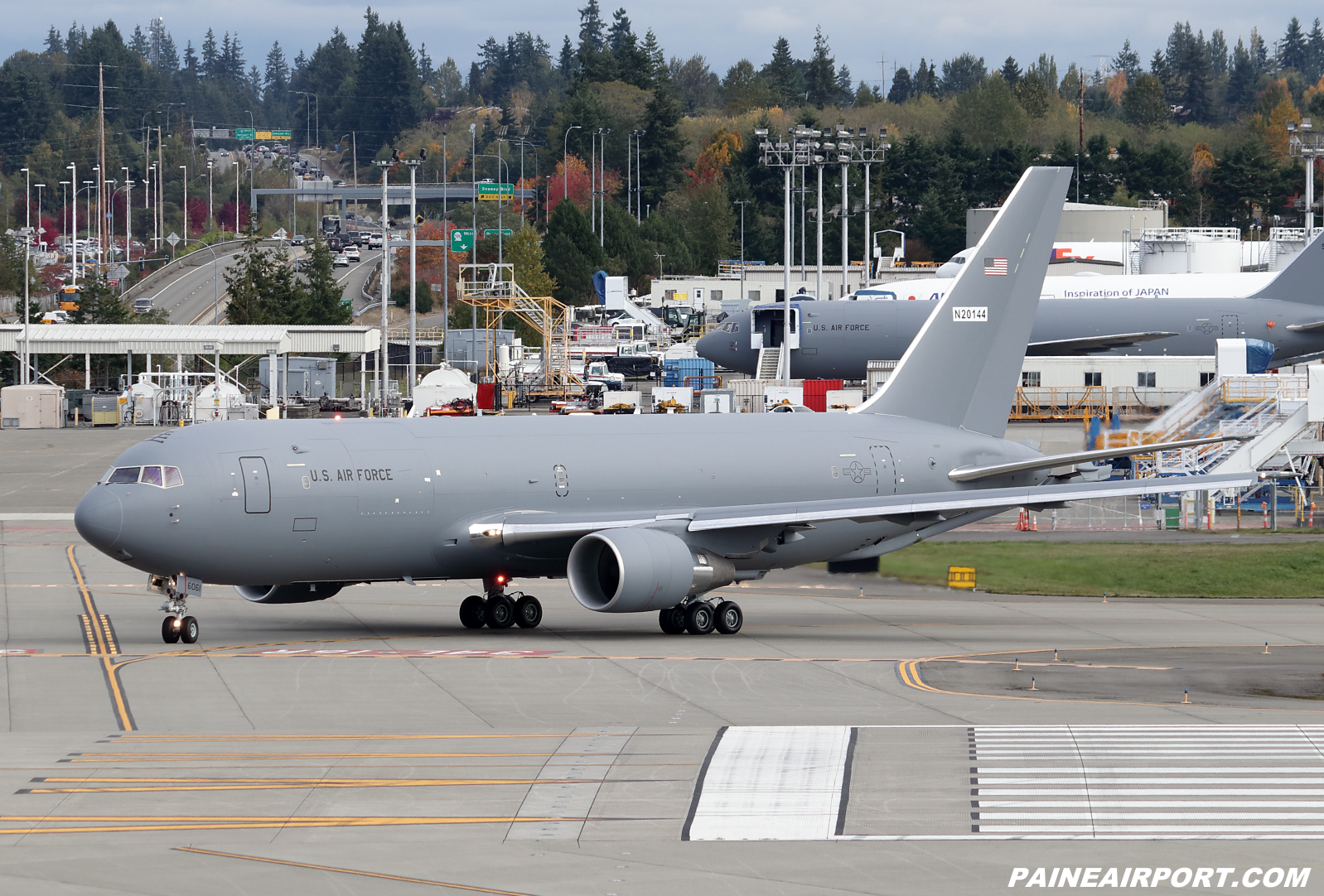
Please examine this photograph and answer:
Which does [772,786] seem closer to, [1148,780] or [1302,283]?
[1148,780]

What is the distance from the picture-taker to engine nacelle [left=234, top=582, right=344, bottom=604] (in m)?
35.4

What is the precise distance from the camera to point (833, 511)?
117ft

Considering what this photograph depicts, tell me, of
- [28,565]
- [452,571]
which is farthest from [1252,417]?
[28,565]

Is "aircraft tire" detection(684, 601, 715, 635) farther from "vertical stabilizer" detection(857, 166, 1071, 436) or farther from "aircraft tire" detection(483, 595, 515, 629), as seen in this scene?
"vertical stabilizer" detection(857, 166, 1071, 436)

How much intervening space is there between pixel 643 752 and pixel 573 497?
1380 centimetres

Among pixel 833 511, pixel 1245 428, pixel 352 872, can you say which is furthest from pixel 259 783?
pixel 1245 428

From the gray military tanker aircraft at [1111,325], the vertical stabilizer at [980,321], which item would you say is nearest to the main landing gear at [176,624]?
the vertical stabilizer at [980,321]

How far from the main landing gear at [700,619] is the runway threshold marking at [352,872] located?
19488 millimetres

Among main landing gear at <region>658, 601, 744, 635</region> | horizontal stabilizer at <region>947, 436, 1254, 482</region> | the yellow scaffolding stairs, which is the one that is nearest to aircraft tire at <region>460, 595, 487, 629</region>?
main landing gear at <region>658, 601, 744, 635</region>

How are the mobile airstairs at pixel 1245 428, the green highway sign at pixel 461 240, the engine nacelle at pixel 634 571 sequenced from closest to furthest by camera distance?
the engine nacelle at pixel 634 571
the mobile airstairs at pixel 1245 428
the green highway sign at pixel 461 240

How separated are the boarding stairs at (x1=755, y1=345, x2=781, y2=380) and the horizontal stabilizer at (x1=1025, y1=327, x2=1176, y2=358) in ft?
46.3

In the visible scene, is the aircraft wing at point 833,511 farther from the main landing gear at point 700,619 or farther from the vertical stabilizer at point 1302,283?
the vertical stabilizer at point 1302,283

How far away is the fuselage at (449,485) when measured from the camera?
1292 inches

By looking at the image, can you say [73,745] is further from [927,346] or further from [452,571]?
[927,346]
